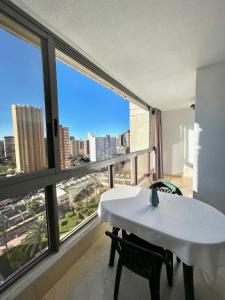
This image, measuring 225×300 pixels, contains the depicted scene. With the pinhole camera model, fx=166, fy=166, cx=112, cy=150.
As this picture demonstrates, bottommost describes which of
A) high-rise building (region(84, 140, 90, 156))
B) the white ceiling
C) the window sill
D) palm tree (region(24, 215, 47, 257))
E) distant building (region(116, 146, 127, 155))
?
the window sill

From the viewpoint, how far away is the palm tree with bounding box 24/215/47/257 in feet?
4.99

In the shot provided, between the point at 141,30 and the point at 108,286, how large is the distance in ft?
7.81

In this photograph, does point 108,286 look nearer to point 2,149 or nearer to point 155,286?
point 155,286

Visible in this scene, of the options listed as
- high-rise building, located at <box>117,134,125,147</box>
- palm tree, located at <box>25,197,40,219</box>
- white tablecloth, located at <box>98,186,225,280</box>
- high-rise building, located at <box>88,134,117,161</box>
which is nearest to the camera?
white tablecloth, located at <box>98,186,225,280</box>

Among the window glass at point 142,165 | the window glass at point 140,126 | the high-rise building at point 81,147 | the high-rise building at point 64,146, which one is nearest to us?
the high-rise building at point 64,146

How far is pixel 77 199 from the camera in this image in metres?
2.22

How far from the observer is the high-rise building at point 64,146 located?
5.89ft

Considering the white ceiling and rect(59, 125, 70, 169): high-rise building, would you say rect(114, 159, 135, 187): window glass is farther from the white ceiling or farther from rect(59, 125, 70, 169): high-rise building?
the white ceiling

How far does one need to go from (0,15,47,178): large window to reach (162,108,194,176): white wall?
482cm

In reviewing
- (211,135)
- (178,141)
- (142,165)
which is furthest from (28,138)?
(178,141)

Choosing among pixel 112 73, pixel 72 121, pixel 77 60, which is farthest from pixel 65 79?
pixel 112 73

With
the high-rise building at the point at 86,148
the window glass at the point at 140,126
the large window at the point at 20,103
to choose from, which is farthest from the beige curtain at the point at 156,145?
the large window at the point at 20,103

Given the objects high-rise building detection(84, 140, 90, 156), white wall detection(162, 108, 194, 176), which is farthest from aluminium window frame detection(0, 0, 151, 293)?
white wall detection(162, 108, 194, 176)

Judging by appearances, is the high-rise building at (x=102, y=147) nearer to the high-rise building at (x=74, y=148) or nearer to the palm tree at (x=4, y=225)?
the high-rise building at (x=74, y=148)
